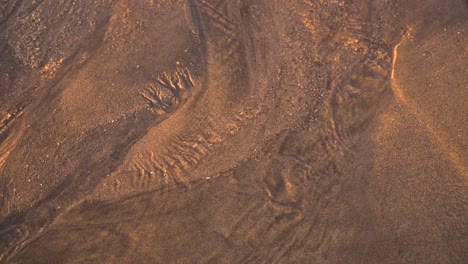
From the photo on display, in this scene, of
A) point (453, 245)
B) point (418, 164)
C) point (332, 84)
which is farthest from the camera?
point (332, 84)

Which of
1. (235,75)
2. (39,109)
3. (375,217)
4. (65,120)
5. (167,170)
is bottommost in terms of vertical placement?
(375,217)

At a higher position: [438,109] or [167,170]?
[167,170]

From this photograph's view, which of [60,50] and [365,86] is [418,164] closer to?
[365,86]

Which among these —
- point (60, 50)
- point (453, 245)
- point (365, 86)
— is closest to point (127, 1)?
point (60, 50)

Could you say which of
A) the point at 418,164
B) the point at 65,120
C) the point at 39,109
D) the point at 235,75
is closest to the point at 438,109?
the point at 418,164

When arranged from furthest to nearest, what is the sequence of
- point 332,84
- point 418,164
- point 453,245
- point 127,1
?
point 127,1 → point 332,84 → point 418,164 → point 453,245

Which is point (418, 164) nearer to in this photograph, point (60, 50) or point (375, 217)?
point (375, 217)

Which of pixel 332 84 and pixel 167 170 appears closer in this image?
pixel 167 170
